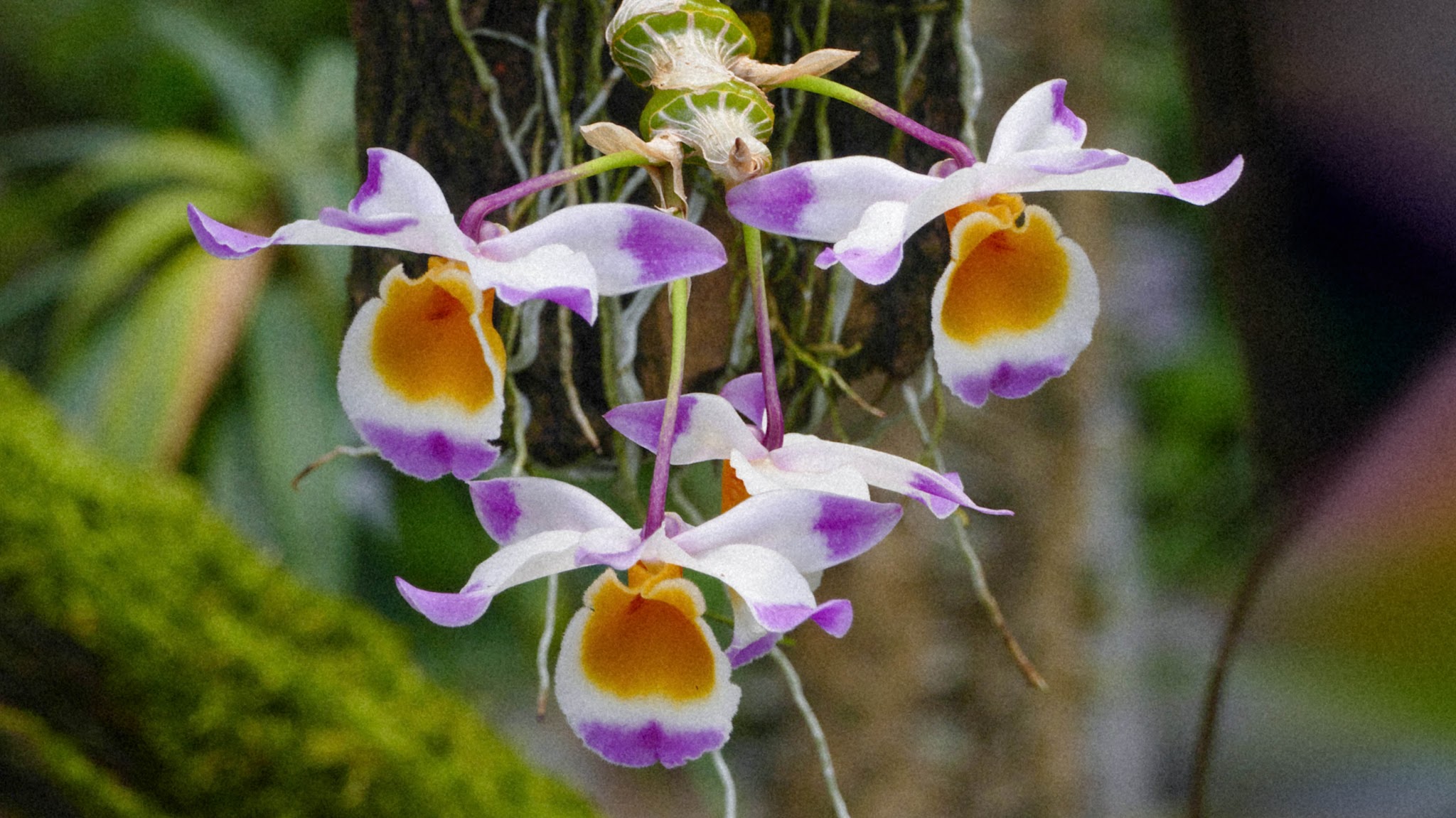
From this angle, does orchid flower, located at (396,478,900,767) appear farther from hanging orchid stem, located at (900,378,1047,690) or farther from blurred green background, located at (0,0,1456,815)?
blurred green background, located at (0,0,1456,815)

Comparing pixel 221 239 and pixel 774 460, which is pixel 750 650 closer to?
pixel 774 460

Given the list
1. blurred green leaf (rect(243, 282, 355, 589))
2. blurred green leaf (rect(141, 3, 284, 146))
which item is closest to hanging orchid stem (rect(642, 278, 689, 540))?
blurred green leaf (rect(243, 282, 355, 589))

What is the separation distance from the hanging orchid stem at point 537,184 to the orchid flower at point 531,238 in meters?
0.01

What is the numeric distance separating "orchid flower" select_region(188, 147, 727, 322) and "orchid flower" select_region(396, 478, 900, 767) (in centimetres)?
8

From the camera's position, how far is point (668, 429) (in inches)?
15.9

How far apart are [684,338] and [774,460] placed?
0.18ft

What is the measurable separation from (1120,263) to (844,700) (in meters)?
1.25

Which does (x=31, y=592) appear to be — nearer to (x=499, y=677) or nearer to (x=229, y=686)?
(x=229, y=686)

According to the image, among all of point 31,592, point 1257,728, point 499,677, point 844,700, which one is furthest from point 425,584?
point 1257,728

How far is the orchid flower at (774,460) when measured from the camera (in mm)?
401

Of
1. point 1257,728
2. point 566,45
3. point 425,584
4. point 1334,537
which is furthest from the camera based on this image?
point 1257,728

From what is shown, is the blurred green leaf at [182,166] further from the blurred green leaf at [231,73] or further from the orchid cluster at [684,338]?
the orchid cluster at [684,338]

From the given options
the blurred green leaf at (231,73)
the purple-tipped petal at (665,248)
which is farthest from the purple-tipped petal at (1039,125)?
the blurred green leaf at (231,73)

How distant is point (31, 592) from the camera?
0.87 metres
